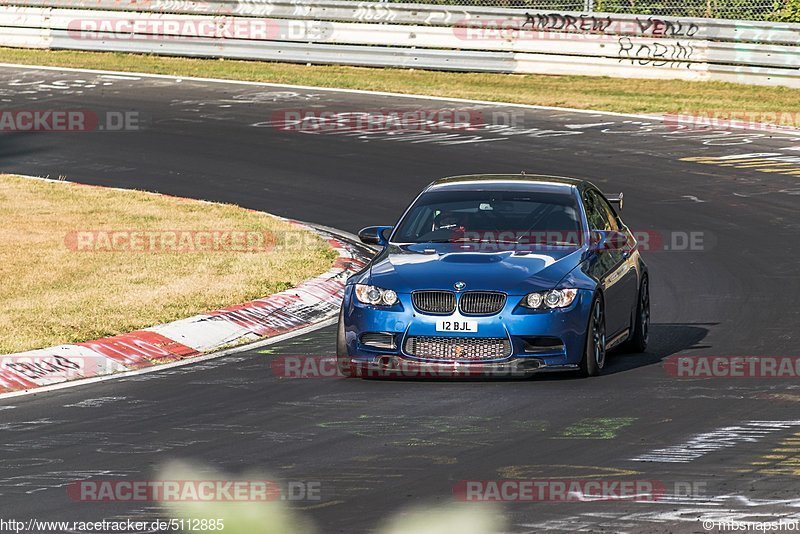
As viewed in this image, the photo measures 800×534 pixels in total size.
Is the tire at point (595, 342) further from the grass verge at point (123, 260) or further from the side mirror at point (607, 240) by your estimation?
the grass verge at point (123, 260)

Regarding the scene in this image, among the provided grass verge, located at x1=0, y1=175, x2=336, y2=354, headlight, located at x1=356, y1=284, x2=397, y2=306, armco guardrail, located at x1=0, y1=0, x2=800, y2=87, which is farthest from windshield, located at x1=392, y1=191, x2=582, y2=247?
armco guardrail, located at x1=0, y1=0, x2=800, y2=87

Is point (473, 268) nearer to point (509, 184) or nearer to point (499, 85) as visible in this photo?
point (509, 184)

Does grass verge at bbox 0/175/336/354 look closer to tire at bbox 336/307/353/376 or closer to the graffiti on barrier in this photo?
tire at bbox 336/307/353/376

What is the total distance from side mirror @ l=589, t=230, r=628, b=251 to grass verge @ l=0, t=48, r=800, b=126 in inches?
552

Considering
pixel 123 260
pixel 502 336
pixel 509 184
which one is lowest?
pixel 123 260

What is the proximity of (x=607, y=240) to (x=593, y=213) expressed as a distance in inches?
Result: 21.4

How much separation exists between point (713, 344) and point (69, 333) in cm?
514

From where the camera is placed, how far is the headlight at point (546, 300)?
1123 cm

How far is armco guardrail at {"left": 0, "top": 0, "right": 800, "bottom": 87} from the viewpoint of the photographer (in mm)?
28953

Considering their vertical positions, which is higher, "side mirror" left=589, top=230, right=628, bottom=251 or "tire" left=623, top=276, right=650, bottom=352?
"side mirror" left=589, top=230, right=628, bottom=251

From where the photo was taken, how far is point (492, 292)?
36.9ft

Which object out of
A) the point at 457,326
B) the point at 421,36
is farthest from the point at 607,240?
the point at 421,36

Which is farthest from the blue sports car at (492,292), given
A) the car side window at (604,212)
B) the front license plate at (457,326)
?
the car side window at (604,212)

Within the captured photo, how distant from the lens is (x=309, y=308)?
1464 centimetres
